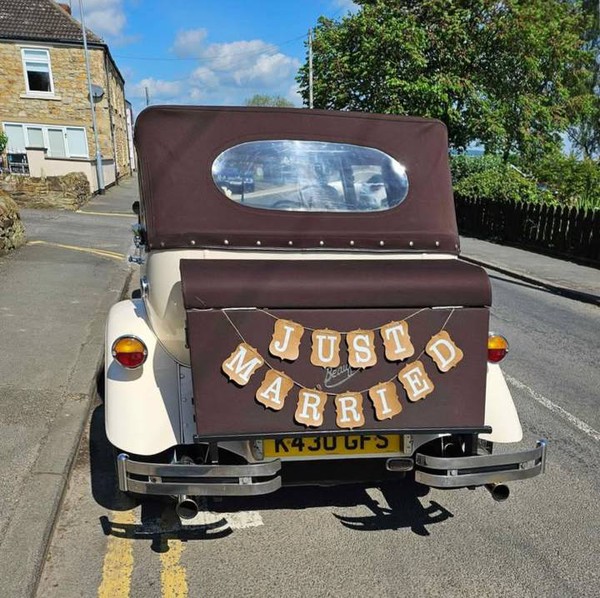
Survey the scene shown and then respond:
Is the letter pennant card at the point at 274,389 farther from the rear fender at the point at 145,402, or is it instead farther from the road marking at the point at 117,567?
the road marking at the point at 117,567

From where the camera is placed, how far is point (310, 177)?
317 centimetres

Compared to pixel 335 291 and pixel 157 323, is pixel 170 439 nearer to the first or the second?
pixel 157 323

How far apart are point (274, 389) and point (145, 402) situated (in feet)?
2.45

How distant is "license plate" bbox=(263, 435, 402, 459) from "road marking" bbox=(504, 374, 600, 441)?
7.77 ft

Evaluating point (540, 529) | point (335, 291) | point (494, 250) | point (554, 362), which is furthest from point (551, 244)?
point (335, 291)

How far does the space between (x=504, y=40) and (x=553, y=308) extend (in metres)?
15.3

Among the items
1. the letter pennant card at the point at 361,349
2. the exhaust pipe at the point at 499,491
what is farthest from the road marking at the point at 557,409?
the letter pennant card at the point at 361,349

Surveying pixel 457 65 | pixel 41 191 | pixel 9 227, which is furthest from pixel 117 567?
pixel 457 65

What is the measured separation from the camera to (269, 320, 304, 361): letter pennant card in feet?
7.83

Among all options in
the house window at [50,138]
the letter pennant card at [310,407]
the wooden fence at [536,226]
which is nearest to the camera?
the letter pennant card at [310,407]

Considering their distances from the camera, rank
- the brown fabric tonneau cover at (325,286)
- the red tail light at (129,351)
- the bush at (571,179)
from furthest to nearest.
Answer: the bush at (571,179) < the red tail light at (129,351) < the brown fabric tonneau cover at (325,286)

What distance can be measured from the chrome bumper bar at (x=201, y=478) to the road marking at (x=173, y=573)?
45 cm

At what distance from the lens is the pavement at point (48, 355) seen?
2851mm

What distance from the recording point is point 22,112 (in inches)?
1097
